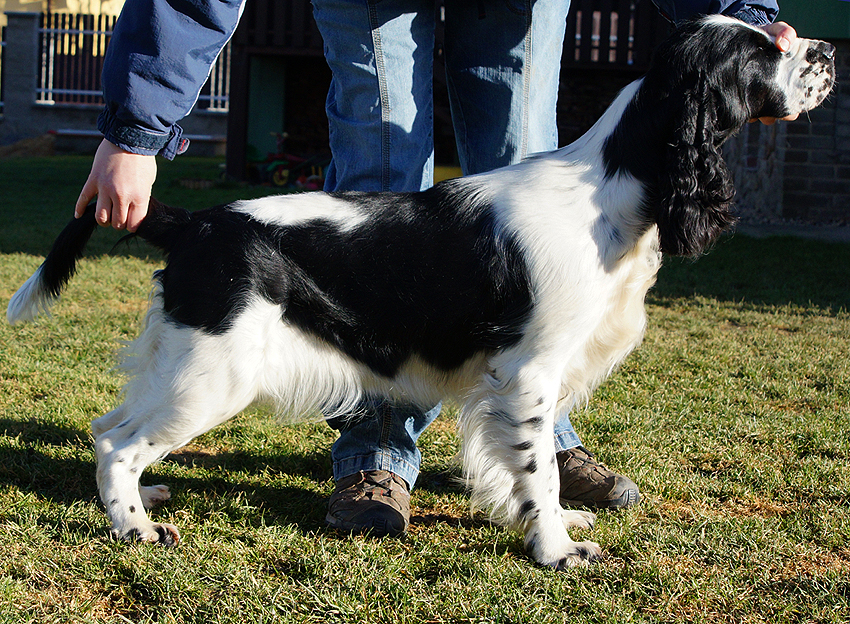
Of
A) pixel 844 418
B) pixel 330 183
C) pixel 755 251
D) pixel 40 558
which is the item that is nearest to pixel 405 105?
pixel 330 183

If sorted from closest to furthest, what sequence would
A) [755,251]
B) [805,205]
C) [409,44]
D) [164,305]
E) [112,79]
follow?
1. [112,79]
2. [164,305]
3. [409,44]
4. [755,251]
5. [805,205]

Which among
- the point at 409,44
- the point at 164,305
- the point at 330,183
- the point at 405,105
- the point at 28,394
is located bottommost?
the point at 28,394

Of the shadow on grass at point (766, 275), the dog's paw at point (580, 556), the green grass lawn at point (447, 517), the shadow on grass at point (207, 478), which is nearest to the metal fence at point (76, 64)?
the shadow on grass at point (766, 275)

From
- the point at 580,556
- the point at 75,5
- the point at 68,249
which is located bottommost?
the point at 580,556

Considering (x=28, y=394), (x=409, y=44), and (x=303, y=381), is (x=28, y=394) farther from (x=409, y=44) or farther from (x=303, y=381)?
(x=409, y=44)

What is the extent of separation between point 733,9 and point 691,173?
718 millimetres

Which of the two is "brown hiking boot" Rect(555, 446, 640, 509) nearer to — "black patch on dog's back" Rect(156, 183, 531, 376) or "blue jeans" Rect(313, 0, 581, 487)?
"blue jeans" Rect(313, 0, 581, 487)

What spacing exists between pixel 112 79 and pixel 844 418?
3100 mm

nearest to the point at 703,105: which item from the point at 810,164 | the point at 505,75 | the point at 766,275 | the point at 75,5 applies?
the point at 505,75

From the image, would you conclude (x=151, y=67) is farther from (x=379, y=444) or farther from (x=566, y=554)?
(x=566, y=554)

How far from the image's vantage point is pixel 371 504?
2.43m

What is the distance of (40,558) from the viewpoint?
2.15 meters

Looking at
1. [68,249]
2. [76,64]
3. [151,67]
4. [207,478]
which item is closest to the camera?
[151,67]

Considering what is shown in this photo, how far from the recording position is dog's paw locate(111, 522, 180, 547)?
2.28m
